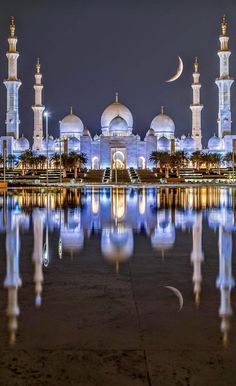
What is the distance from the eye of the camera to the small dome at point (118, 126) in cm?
6022

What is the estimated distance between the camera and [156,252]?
751 centimetres

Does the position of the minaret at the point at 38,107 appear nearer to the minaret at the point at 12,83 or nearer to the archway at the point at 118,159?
the minaret at the point at 12,83

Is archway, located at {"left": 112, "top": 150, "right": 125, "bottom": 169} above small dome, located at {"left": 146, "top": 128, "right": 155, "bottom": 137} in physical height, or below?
below

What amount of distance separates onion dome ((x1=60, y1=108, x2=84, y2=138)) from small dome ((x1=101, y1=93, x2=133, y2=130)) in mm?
3565

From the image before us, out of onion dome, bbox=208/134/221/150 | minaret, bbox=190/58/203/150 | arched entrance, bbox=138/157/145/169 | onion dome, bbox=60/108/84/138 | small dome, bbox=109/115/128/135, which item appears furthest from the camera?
onion dome, bbox=60/108/84/138

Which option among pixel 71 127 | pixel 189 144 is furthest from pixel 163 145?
pixel 71 127

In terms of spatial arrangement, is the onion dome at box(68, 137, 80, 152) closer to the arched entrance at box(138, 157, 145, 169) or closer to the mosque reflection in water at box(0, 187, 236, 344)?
the arched entrance at box(138, 157, 145, 169)

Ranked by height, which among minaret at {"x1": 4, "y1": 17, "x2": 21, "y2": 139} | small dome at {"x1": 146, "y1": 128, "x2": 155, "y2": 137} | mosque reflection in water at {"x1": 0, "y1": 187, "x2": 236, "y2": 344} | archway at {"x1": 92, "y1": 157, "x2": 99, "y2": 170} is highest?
minaret at {"x1": 4, "y1": 17, "x2": 21, "y2": 139}

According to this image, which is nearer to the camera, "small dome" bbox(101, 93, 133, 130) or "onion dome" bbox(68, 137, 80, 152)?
"onion dome" bbox(68, 137, 80, 152)

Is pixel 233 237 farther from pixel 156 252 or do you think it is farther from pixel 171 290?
pixel 171 290

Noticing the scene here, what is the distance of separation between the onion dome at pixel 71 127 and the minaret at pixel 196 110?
13.6 m

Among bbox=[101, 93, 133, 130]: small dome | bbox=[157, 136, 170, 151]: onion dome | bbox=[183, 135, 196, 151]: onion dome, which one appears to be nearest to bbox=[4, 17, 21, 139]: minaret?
bbox=[101, 93, 133, 130]: small dome

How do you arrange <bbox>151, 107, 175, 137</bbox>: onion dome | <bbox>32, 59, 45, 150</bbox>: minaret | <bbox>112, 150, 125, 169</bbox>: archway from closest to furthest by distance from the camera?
<bbox>32, 59, 45, 150</bbox>: minaret, <bbox>112, 150, 125, 169</bbox>: archway, <bbox>151, 107, 175, 137</bbox>: onion dome

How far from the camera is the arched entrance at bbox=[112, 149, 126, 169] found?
6056 centimetres
